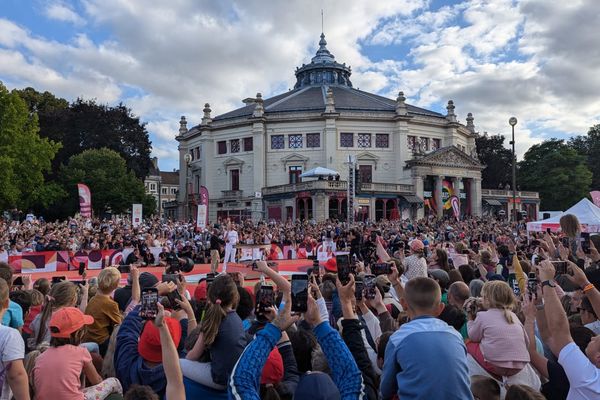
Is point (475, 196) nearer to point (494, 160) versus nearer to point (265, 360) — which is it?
point (494, 160)

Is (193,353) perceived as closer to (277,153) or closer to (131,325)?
(131,325)

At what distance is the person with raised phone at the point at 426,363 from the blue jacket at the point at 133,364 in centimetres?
204

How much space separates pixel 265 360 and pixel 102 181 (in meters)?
58.9

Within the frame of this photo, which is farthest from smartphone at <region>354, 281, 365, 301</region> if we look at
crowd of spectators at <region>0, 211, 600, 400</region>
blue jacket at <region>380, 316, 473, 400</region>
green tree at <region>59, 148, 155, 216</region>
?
green tree at <region>59, 148, 155, 216</region>

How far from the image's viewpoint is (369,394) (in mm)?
3832

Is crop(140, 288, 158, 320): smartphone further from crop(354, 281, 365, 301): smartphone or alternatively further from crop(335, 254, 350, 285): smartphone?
crop(354, 281, 365, 301): smartphone

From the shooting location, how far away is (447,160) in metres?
63.7

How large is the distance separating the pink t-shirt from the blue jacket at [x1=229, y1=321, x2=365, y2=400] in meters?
1.70

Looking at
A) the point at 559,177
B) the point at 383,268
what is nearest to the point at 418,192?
the point at 559,177

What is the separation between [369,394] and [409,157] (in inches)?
2458

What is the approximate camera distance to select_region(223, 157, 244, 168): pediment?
218ft

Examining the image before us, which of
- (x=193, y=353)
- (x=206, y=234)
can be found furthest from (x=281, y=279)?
(x=206, y=234)

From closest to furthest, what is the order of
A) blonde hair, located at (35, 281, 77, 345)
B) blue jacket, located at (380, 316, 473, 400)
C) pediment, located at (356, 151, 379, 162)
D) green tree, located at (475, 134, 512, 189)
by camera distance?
blue jacket, located at (380, 316, 473, 400) → blonde hair, located at (35, 281, 77, 345) → pediment, located at (356, 151, 379, 162) → green tree, located at (475, 134, 512, 189)

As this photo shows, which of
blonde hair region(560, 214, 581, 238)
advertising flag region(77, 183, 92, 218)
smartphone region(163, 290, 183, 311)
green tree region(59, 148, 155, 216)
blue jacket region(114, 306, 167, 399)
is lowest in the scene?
blue jacket region(114, 306, 167, 399)
